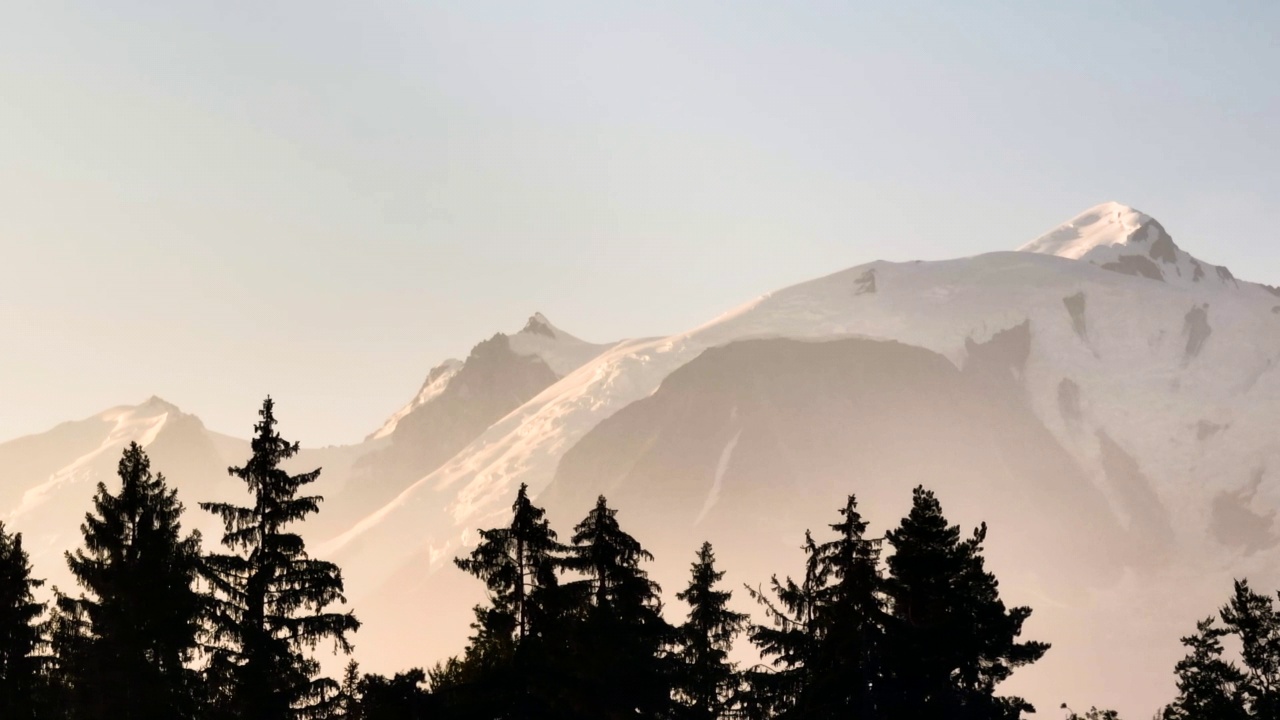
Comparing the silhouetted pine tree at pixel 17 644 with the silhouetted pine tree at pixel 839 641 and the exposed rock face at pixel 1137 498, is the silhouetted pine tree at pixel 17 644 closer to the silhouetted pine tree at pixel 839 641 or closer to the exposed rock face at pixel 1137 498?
the silhouetted pine tree at pixel 839 641

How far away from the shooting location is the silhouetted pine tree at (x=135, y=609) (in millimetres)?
34250

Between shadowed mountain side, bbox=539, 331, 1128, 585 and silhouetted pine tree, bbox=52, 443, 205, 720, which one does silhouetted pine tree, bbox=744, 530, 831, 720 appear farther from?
shadowed mountain side, bbox=539, 331, 1128, 585

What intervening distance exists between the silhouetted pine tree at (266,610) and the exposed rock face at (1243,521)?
172595 mm

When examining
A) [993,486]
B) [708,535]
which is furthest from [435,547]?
[993,486]

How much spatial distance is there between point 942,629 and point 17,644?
25446mm

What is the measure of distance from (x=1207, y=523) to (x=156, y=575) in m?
177

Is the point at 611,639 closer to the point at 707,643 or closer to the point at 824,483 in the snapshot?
the point at 707,643

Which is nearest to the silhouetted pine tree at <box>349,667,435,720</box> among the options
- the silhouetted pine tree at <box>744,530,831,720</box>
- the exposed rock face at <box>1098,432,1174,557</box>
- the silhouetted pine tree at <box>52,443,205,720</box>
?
the silhouetted pine tree at <box>52,443,205,720</box>

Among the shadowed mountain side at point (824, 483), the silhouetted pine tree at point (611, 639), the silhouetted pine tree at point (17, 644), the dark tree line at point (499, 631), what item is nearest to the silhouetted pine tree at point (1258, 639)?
the dark tree line at point (499, 631)

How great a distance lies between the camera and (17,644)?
3641cm

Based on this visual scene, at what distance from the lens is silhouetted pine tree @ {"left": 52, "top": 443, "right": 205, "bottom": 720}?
112 feet

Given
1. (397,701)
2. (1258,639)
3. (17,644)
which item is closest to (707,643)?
(397,701)

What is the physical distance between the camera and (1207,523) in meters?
185

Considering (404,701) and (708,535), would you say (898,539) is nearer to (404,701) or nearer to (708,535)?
(404,701)
